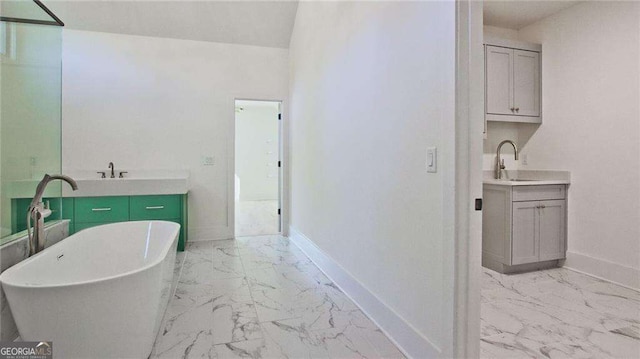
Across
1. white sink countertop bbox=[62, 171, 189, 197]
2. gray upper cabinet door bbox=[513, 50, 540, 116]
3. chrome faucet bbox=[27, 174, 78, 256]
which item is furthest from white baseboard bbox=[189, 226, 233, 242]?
gray upper cabinet door bbox=[513, 50, 540, 116]

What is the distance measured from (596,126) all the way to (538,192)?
746 millimetres

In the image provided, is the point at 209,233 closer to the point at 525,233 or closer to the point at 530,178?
the point at 525,233

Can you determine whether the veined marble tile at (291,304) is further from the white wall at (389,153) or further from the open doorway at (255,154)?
the open doorway at (255,154)

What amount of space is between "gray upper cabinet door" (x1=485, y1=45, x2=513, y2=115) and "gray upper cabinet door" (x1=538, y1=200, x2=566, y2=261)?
3.24 feet

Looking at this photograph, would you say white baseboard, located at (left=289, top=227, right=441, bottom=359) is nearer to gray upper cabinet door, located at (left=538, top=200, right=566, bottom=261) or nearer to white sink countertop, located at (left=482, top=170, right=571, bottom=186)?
white sink countertop, located at (left=482, top=170, right=571, bottom=186)

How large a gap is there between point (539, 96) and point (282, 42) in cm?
310

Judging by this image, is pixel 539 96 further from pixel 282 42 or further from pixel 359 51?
pixel 282 42

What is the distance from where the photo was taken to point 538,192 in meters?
3.10

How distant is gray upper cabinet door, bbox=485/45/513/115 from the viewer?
10.8ft

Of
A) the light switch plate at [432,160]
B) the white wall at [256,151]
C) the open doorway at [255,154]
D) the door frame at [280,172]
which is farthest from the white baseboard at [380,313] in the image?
the white wall at [256,151]

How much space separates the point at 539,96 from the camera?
347 centimetres

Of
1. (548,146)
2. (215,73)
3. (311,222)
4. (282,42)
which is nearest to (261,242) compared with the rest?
(311,222)

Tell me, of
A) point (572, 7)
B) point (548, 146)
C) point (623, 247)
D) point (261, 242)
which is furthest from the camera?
point (261, 242)

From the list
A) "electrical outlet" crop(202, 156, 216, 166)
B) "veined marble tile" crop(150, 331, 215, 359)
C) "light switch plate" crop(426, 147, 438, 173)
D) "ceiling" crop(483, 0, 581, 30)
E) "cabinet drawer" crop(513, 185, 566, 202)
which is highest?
"ceiling" crop(483, 0, 581, 30)
